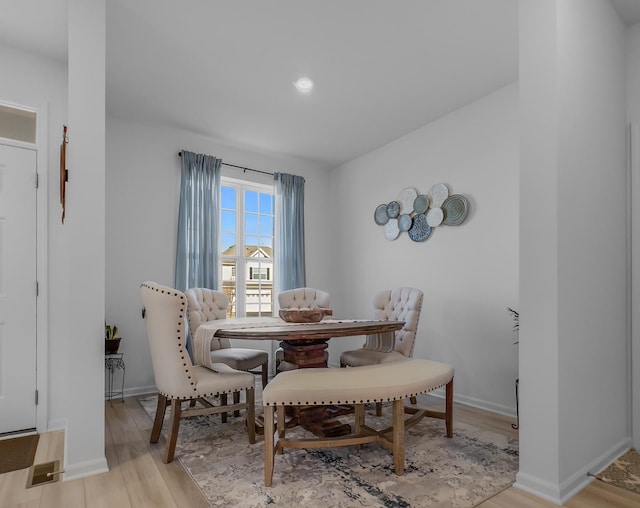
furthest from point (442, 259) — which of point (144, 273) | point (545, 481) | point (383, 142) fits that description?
point (144, 273)

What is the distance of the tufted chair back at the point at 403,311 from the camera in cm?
330

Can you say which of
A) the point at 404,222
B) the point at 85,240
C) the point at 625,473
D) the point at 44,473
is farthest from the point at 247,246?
the point at 625,473

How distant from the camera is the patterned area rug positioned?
1.92 meters

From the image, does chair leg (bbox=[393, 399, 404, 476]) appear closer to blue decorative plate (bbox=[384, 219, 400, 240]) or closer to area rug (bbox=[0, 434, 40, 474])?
area rug (bbox=[0, 434, 40, 474])

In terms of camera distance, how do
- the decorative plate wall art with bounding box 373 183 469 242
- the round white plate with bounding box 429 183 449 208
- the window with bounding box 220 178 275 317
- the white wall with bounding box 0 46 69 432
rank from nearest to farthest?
1. the white wall with bounding box 0 46 69 432
2. the decorative plate wall art with bounding box 373 183 469 242
3. the round white plate with bounding box 429 183 449 208
4. the window with bounding box 220 178 275 317

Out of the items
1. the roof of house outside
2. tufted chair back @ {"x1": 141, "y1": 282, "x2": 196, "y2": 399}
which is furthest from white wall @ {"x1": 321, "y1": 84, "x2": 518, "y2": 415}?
tufted chair back @ {"x1": 141, "y1": 282, "x2": 196, "y2": 399}

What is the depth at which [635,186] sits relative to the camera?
101 inches

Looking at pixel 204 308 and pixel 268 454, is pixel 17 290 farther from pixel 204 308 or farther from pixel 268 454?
pixel 268 454

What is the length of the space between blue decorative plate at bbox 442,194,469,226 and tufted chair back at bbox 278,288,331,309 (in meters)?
1.47

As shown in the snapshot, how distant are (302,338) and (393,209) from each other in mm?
2589

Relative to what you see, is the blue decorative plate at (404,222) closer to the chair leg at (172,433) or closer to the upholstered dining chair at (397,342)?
the upholstered dining chair at (397,342)

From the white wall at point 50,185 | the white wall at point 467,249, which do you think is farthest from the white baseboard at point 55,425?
the white wall at point 467,249

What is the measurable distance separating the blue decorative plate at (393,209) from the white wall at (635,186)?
7.28ft

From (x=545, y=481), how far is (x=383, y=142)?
147 inches
